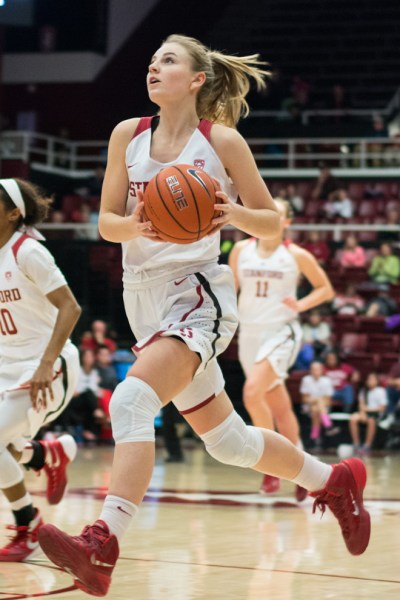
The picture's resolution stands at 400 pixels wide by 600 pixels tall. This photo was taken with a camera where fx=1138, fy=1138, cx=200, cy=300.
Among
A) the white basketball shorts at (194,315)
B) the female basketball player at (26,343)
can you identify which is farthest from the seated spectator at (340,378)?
the white basketball shorts at (194,315)

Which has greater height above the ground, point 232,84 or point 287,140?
point 232,84

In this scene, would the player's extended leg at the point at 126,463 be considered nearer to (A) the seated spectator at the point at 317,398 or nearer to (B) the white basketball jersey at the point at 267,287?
(B) the white basketball jersey at the point at 267,287

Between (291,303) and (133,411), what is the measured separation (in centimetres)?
420

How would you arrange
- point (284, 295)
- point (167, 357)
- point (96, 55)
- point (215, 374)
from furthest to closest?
point (96, 55)
point (284, 295)
point (215, 374)
point (167, 357)

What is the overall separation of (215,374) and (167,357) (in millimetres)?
383

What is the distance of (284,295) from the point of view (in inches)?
310

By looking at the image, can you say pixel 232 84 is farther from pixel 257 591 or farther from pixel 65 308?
pixel 257 591

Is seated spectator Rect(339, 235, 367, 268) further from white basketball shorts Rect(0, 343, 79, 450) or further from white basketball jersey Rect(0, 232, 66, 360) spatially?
white basketball jersey Rect(0, 232, 66, 360)

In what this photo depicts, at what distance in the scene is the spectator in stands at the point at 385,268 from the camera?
50.4ft

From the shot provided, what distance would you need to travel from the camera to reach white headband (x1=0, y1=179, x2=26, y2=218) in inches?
202

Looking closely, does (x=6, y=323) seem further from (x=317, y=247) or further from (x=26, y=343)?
(x=317, y=247)

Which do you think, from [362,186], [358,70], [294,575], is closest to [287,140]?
[362,186]

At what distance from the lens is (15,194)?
16.9ft

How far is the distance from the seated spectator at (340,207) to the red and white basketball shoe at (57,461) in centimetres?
1289
